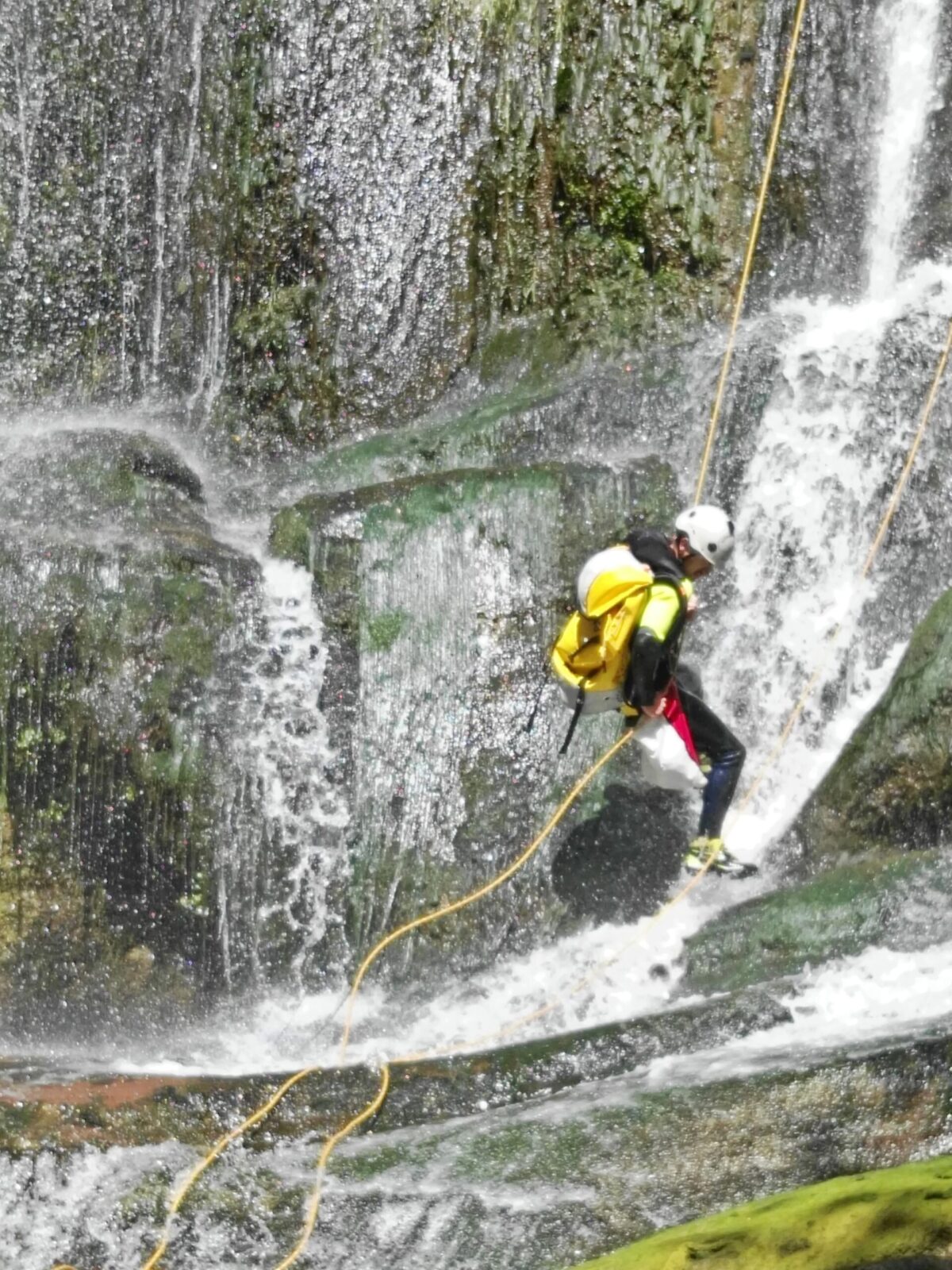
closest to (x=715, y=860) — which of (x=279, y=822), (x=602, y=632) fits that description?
Answer: (x=602, y=632)

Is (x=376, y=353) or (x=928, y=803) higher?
(x=376, y=353)

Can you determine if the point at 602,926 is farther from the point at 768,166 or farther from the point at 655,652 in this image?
the point at 768,166

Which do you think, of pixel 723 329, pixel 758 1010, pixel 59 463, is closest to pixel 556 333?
pixel 723 329

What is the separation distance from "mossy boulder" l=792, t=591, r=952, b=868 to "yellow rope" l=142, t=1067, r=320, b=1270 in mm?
2746

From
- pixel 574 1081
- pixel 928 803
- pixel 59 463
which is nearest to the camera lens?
pixel 574 1081

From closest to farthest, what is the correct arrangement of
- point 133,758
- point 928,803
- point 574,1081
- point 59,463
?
1. point 574,1081
2. point 928,803
3. point 133,758
4. point 59,463

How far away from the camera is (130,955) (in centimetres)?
695

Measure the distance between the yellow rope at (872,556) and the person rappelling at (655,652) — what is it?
0.62 metres

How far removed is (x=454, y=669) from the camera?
712 centimetres

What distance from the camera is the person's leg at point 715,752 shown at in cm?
639

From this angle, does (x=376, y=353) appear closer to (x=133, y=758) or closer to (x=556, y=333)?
(x=556, y=333)

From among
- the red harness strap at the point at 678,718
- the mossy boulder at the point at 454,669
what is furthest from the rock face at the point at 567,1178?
the red harness strap at the point at 678,718

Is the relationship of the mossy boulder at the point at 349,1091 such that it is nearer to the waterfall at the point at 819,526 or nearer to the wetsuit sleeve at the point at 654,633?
the waterfall at the point at 819,526

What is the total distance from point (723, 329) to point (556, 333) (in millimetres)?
972
